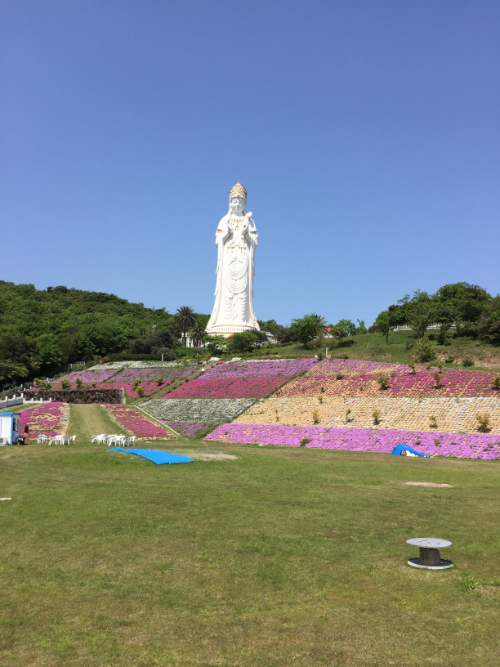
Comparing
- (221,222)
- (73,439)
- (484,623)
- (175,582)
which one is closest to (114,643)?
(175,582)

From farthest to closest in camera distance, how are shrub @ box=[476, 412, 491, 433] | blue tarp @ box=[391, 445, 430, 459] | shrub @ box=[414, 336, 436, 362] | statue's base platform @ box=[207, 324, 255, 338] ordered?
statue's base platform @ box=[207, 324, 255, 338]
shrub @ box=[414, 336, 436, 362]
shrub @ box=[476, 412, 491, 433]
blue tarp @ box=[391, 445, 430, 459]

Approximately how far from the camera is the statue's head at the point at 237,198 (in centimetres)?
7969

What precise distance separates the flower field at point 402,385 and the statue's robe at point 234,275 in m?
35.0

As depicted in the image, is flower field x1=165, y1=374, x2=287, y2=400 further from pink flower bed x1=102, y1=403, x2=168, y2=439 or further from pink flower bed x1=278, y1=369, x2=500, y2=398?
pink flower bed x1=102, y1=403, x2=168, y2=439

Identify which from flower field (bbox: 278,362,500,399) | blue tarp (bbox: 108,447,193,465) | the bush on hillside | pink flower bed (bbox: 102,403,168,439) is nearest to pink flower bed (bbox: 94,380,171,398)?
pink flower bed (bbox: 102,403,168,439)

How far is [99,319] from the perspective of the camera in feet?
294

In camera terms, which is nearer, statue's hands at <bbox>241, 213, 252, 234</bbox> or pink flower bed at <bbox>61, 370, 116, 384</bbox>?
pink flower bed at <bbox>61, 370, 116, 384</bbox>

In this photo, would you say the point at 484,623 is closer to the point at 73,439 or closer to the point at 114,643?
the point at 114,643

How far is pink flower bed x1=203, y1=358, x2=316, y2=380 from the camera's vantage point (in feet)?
156

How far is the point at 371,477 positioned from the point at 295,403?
19.9 metres

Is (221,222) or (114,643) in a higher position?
(221,222)

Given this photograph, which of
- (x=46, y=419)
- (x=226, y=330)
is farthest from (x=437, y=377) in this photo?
(x=226, y=330)

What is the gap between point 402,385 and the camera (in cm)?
3678

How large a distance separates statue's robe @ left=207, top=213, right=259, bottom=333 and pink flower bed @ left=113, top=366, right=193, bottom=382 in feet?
63.7
